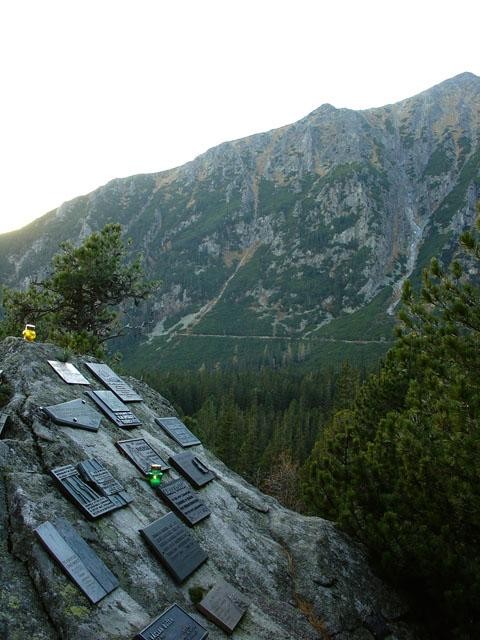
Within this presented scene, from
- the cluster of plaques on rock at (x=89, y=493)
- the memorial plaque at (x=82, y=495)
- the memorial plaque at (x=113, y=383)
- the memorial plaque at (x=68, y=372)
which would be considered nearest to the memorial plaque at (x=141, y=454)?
the cluster of plaques on rock at (x=89, y=493)

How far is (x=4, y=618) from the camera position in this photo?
A: 184 inches

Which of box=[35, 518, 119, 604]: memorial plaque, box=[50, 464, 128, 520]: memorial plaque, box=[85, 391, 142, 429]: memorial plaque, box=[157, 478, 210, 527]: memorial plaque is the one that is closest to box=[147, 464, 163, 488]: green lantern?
box=[157, 478, 210, 527]: memorial plaque

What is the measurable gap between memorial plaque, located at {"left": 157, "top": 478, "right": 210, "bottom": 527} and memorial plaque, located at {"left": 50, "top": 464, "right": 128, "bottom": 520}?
1383mm

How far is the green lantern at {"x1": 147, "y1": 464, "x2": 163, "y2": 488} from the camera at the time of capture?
8609 mm

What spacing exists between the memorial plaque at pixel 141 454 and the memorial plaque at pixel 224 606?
2.65 metres

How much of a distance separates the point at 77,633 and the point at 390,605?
7.30 m

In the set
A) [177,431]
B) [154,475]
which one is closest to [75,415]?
[154,475]

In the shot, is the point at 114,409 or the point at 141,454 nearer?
the point at 141,454

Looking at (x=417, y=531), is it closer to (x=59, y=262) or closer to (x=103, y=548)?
(x=103, y=548)

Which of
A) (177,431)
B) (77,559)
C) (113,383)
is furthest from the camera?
(177,431)

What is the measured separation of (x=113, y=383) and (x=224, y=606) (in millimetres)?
6197

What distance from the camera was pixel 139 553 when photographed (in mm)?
6871

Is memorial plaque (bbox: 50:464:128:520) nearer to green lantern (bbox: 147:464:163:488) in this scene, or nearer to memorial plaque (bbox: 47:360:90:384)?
green lantern (bbox: 147:464:163:488)

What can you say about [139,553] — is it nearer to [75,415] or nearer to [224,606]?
[224,606]
